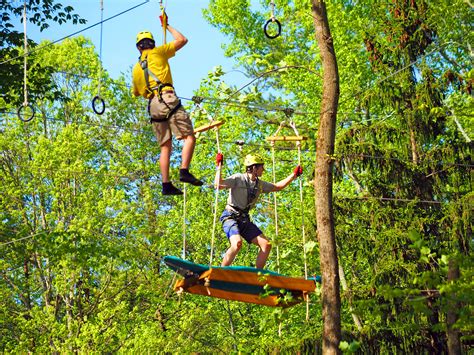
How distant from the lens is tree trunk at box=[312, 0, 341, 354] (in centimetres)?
970

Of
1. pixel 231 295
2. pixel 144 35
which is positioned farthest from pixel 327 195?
pixel 144 35

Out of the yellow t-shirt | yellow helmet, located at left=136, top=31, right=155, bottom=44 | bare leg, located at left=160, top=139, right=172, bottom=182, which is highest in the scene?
yellow helmet, located at left=136, top=31, right=155, bottom=44

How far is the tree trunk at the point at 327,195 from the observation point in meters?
9.70

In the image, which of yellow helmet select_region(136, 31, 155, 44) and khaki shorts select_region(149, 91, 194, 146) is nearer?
khaki shorts select_region(149, 91, 194, 146)

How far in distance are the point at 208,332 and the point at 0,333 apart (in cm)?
738

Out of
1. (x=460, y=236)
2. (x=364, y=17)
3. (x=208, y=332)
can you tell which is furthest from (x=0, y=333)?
(x=364, y=17)

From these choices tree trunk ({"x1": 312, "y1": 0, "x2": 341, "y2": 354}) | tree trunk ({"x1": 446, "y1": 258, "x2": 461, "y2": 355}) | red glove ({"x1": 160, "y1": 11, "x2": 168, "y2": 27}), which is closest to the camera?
tree trunk ({"x1": 446, "y1": 258, "x2": 461, "y2": 355})

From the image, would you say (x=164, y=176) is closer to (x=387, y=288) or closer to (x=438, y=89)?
(x=387, y=288)

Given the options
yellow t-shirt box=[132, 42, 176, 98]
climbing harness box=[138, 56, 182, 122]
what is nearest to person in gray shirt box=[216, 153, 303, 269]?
climbing harness box=[138, 56, 182, 122]

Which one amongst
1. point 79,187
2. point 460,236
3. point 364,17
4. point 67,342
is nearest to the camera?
point 460,236

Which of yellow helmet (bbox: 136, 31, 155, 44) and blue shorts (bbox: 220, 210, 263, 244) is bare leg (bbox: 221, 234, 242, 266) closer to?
blue shorts (bbox: 220, 210, 263, 244)

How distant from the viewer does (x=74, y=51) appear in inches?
1150

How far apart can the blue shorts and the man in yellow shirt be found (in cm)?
159

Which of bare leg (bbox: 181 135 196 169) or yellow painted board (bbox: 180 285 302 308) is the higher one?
bare leg (bbox: 181 135 196 169)
